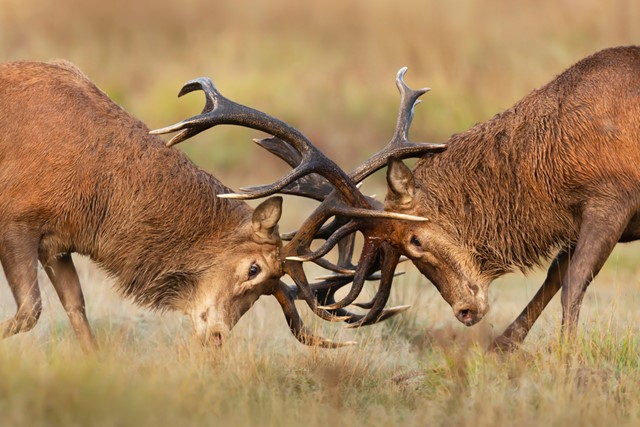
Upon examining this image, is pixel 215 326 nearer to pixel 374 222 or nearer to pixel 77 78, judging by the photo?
pixel 374 222

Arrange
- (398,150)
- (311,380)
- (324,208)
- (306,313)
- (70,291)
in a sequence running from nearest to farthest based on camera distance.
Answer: (311,380)
(324,208)
(398,150)
(70,291)
(306,313)

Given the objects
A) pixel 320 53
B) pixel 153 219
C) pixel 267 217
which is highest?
pixel 320 53

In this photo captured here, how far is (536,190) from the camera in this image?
880cm

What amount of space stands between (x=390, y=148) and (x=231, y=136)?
495 inches

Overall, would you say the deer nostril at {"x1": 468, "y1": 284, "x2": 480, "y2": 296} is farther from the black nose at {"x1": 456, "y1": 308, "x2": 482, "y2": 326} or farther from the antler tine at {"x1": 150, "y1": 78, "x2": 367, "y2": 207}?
the antler tine at {"x1": 150, "y1": 78, "x2": 367, "y2": 207}

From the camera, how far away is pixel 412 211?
358 inches

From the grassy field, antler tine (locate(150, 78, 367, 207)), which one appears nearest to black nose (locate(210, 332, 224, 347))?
the grassy field

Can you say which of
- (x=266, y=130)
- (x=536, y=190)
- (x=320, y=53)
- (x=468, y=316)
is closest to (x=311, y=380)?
(x=468, y=316)

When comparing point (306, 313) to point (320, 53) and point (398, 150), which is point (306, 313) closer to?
point (398, 150)

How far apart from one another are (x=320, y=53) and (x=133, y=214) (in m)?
15.1

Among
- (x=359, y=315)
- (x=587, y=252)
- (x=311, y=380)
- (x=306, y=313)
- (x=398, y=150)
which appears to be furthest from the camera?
(x=306, y=313)

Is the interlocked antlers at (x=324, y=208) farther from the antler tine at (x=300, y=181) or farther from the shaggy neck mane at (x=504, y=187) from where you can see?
the shaggy neck mane at (x=504, y=187)

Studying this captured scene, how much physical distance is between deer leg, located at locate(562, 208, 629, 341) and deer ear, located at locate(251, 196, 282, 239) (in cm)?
215

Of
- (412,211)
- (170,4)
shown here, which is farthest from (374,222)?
(170,4)
